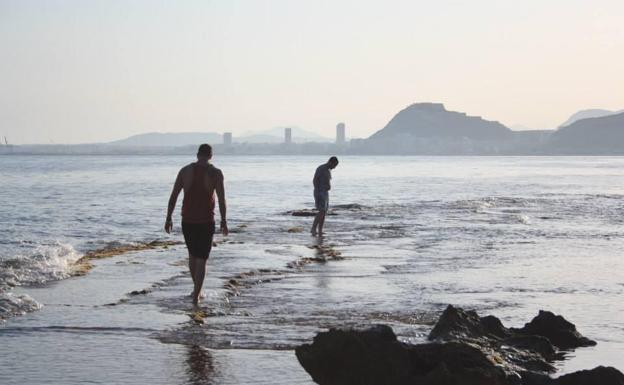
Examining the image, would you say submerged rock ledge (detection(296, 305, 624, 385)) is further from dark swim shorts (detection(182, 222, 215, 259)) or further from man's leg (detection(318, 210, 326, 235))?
man's leg (detection(318, 210, 326, 235))

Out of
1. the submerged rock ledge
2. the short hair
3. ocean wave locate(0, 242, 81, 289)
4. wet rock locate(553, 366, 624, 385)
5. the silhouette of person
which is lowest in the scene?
ocean wave locate(0, 242, 81, 289)

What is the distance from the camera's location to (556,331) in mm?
8070

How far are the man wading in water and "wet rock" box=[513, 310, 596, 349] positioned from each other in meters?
3.55

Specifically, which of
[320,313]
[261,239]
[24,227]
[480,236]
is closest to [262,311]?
[320,313]

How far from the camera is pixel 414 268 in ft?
46.8

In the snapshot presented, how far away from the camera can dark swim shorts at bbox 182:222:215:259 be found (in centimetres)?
1009

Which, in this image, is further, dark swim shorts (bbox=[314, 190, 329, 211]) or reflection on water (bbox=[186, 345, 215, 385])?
dark swim shorts (bbox=[314, 190, 329, 211])

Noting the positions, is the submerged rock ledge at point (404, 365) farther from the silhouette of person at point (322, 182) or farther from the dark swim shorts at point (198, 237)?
the silhouette of person at point (322, 182)

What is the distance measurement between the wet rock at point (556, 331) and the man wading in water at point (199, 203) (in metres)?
3.55

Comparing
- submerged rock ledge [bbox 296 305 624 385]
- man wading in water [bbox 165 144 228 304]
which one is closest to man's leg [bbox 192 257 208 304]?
man wading in water [bbox 165 144 228 304]

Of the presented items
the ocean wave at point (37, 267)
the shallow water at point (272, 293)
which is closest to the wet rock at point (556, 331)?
the shallow water at point (272, 293)

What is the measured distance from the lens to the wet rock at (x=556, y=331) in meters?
8.04

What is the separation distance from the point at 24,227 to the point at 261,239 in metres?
7.85

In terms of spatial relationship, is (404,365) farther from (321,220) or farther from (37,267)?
(321,220)
